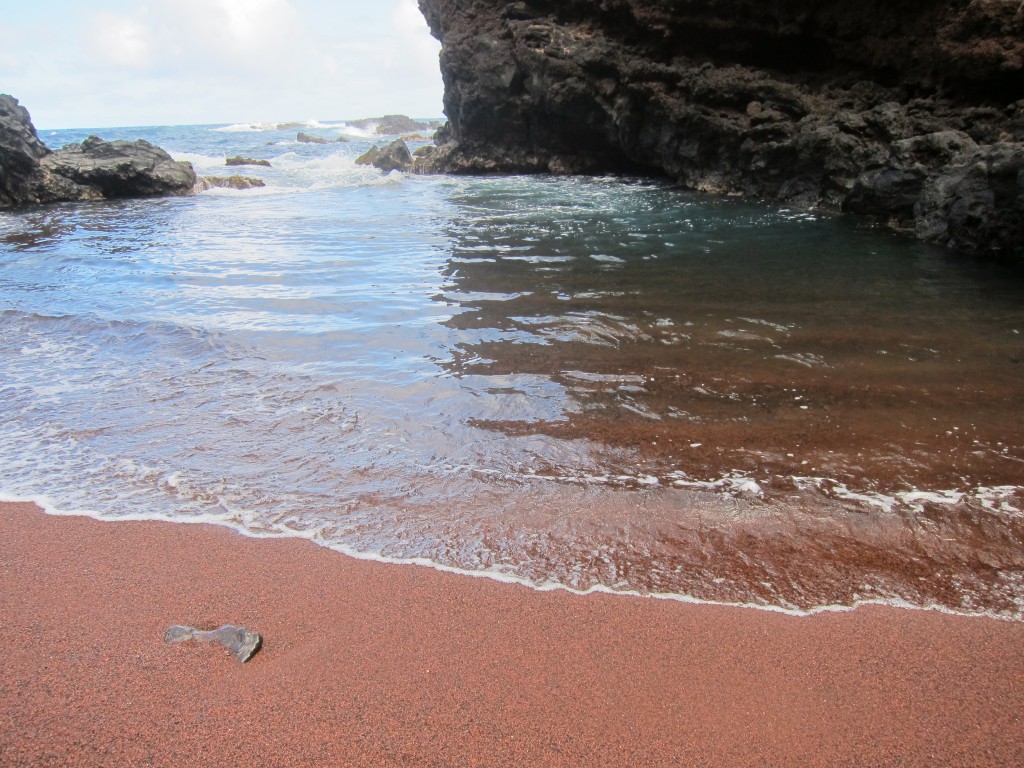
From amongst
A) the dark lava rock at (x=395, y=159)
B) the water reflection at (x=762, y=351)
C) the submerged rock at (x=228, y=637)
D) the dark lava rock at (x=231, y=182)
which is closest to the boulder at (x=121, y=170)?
the dark lava rock at (x=231, y=182)

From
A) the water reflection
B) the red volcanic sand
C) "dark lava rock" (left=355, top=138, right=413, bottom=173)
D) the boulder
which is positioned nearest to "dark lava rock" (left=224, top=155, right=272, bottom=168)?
"dark lava rock" (left=355, top=138, right=413, bottom=173)

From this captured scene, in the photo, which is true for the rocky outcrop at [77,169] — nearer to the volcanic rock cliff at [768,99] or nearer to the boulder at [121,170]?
the boulder at [121,170]

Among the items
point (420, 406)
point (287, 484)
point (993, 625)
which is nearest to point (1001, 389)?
point (993, 625)

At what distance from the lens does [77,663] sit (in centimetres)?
213

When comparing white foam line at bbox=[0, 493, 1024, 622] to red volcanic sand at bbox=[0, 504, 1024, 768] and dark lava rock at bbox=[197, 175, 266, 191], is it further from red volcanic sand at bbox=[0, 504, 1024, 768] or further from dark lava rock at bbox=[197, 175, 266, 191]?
dark lava rock at bbox=[197, 175, 266, 191]

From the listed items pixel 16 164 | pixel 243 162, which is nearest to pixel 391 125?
pixel 243 162

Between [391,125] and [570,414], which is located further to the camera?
[391,125]

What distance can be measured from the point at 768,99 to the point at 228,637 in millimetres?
15657

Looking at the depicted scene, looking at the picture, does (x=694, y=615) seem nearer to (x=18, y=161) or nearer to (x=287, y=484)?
(x=287, y=484)

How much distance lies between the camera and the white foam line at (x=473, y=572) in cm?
233

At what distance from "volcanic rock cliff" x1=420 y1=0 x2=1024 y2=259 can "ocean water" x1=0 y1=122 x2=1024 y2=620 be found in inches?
99.1

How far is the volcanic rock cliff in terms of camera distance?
32.0 feet

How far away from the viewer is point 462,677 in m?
2.05

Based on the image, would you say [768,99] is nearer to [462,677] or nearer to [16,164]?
[462,677]
